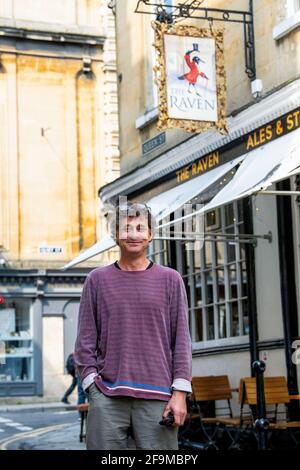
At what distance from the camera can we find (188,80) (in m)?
10.4

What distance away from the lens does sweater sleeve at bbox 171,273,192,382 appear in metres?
4.41

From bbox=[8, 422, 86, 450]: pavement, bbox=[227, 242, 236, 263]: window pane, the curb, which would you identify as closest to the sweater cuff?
bbox=[227, 242, 236, 263]: window pane

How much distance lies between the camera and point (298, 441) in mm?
9883

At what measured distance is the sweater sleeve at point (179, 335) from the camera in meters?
4.41

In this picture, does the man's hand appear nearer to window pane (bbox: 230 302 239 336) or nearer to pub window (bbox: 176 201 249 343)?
pub window (bbox: 176 201 249 343)

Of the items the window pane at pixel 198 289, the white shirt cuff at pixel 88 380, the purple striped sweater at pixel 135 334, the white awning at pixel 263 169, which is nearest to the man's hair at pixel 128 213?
the purple striped sweater at pixel 135 334

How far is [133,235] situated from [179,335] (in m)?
0.52

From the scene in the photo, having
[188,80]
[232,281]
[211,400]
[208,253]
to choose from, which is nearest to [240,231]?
[232,281]

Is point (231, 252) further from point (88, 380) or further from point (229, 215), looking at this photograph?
point (88, 380)

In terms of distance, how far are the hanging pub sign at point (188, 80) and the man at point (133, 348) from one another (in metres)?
5.71

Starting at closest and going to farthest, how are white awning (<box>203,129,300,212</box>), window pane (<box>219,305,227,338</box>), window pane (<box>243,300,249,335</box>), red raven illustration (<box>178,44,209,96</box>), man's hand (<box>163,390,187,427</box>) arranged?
man's hand (<box>163,390,187,427</box>)
white awning (<box>203,129,300,212</box>)
red raven illustration (<box>178,44,209,96</box>)
window pane (<box>243,300,249,335</box>)
window pane (<box>219,305,227,338</box>)

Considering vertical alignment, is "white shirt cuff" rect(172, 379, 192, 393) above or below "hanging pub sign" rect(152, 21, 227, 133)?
below

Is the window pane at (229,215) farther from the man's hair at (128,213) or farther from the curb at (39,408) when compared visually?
the curb at (39,408)

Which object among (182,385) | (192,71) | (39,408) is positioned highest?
(192,71)
